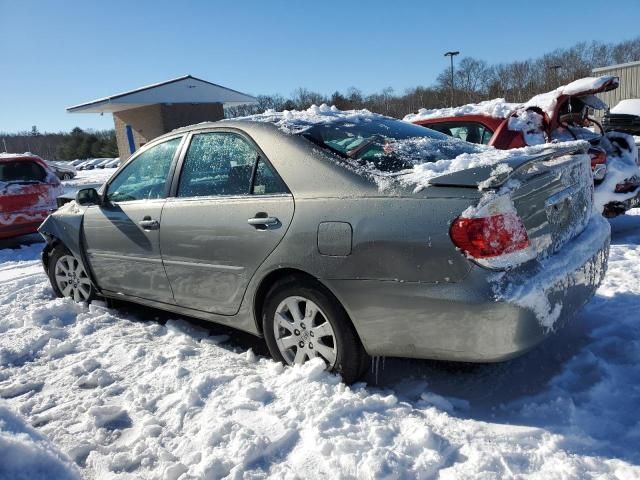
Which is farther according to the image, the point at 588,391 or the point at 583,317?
the point at 583,317

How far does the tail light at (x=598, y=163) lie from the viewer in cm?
546

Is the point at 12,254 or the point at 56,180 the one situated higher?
the point at 56,180

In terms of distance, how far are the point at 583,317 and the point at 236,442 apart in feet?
8.33

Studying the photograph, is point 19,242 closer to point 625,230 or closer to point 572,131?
point 572,131

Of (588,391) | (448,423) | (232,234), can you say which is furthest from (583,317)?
(232,234)

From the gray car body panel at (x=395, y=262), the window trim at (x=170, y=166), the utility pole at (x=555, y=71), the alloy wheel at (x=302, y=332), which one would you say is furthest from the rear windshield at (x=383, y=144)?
the utility pole at (x=555, y=71)

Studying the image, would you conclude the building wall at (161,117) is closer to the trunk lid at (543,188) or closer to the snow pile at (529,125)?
the snow pile at (529,125)

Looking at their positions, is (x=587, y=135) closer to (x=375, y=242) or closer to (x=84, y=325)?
(x=375, y=242)

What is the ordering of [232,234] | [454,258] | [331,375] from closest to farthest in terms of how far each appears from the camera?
[454,258] < [331,375] < [232,234]

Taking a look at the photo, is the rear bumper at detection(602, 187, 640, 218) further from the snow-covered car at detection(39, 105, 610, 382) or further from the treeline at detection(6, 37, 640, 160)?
the treeline at detection(6, 37, 640, 160)

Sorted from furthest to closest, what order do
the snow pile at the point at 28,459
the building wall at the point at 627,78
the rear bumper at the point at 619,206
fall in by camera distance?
the building wall at the point at 627,78, the rear bumper at the point at 619,206, the snow pile at the point at 28,459

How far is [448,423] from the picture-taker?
2453mm

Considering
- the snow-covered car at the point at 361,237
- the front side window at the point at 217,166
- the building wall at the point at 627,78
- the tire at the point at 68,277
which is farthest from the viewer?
the building wall at the point at 627,78

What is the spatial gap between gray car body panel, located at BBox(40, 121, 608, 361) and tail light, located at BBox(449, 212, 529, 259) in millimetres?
41
